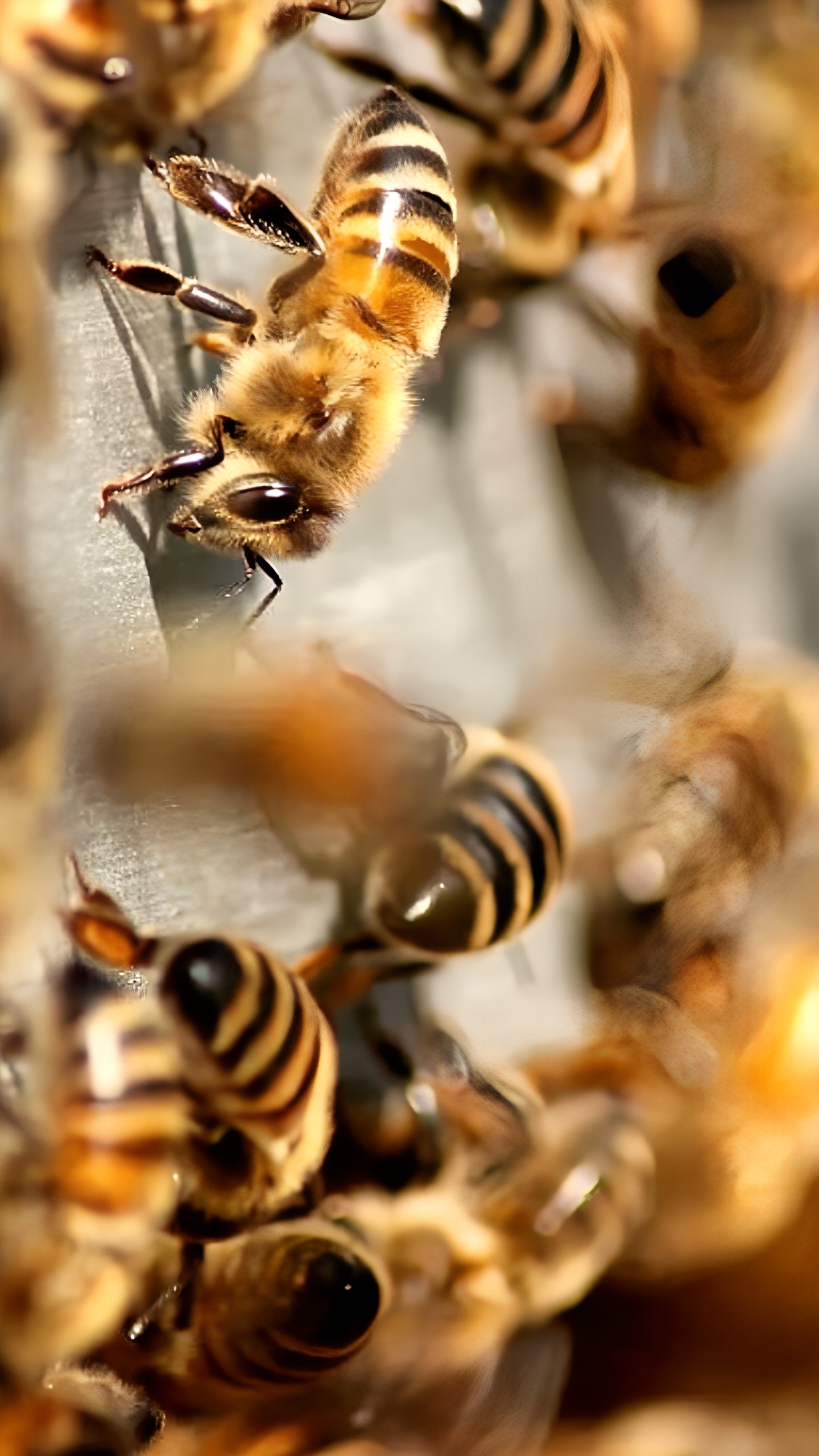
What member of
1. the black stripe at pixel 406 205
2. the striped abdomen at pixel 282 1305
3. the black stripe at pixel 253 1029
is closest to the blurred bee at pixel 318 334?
the black stripe at pixel 406 205

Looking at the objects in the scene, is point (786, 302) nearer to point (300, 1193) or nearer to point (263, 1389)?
point (300, 1193)

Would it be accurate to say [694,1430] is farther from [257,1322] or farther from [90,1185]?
[90,1185]

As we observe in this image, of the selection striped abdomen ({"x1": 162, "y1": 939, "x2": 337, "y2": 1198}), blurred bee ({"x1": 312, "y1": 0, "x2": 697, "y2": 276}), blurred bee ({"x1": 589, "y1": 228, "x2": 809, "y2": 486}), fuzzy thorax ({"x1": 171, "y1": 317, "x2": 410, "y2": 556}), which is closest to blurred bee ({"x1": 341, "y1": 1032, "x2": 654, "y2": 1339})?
striped abdomen ({"x1": 162, "y1": 939, "x2": 337, "y2": 1198})

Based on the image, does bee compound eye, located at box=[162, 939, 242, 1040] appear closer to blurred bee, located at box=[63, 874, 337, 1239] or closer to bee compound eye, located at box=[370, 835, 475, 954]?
blurred bee, located at box=[63, 874, 337, 1239]

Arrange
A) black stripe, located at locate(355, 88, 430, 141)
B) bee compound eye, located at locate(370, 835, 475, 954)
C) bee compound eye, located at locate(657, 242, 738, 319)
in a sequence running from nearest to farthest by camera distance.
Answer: black stripe, located at locate(355, 88, 430, 141), bee compound eye, located at locate(370, 835, 475, 954), bee compound eye, located at locate(657, 242, 738, 319)

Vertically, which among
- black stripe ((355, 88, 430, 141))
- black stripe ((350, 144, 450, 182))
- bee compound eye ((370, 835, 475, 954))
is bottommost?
bee compound eye ((370, 835, 475, 954))

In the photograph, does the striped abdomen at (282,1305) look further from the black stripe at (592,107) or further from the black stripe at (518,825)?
the black stripe at (592,107)
